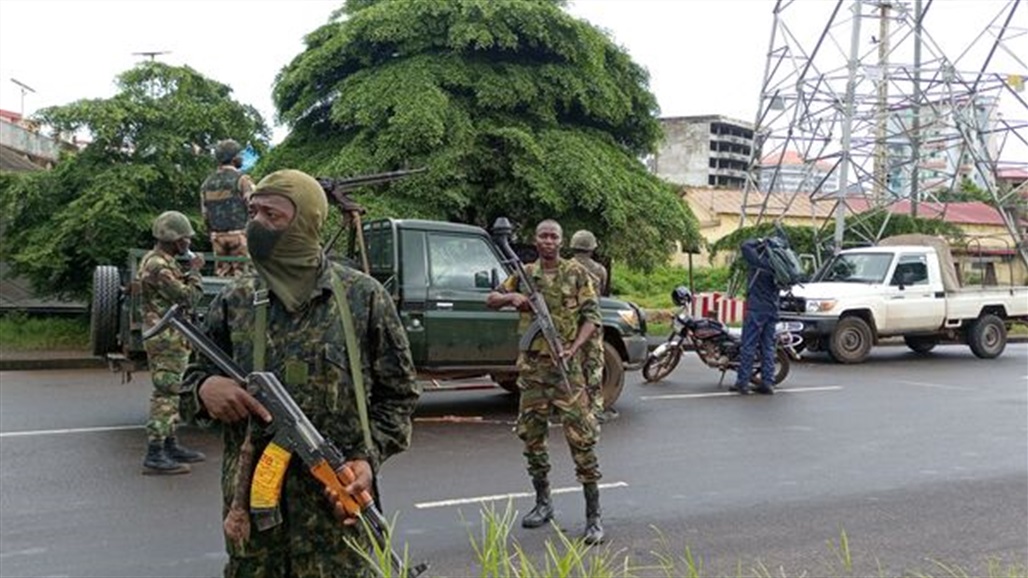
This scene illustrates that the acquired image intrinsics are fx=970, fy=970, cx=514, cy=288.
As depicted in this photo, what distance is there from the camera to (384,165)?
1390 cm

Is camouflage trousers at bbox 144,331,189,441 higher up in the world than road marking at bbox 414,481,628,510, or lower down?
higher up

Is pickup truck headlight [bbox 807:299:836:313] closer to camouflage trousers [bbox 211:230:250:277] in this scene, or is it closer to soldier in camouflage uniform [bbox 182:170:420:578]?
camouflage trousers [bbox 211:230:250:277]

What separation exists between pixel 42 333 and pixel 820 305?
1164 centimetres

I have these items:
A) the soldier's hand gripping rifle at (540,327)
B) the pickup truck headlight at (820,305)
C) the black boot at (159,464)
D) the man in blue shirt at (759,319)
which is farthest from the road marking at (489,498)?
the pickup truck headlight at (820,305)

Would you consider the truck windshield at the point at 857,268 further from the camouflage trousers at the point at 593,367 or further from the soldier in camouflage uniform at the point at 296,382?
the soldier in camouflage uniform at the point at 296,382

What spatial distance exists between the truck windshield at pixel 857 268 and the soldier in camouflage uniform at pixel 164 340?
11.4 m

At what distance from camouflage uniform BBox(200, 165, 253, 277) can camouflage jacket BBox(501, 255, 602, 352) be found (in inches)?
128

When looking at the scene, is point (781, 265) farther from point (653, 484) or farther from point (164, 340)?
point (164, 340)

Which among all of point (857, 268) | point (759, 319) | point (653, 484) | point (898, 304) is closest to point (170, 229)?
point (653, 484)

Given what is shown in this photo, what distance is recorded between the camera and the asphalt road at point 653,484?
5.18 metres

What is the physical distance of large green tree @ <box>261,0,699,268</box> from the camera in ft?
46.1

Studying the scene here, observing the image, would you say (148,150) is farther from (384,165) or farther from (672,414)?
(672,414)

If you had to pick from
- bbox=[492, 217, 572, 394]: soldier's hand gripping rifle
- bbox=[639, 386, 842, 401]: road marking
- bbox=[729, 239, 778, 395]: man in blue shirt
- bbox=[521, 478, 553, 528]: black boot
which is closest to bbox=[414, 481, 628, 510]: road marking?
bbox=[521, 478, 553, 528]: black boot

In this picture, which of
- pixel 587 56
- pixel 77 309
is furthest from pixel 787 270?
pixel 77 309
